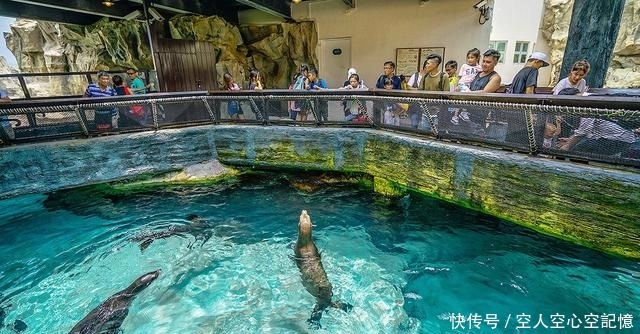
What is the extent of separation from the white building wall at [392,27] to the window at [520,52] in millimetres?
13964

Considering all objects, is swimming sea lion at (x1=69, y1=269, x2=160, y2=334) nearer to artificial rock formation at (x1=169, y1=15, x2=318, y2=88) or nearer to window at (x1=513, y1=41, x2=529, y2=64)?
artificial rock formation at (x1=169, y1=15, x2=318, y2=88)

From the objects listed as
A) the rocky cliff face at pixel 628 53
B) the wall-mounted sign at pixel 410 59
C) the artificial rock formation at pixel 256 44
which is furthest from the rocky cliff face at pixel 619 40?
the artificial rock formation at pixel 256 44

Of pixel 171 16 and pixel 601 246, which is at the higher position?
pixel 171 16

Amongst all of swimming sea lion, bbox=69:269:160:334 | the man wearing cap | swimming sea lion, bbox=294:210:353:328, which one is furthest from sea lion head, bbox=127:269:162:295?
the man wearing cap

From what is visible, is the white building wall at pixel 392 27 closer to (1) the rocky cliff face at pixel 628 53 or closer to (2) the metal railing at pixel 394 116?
(2) the metal railing at pixel 394 116

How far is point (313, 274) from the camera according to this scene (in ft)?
12.0

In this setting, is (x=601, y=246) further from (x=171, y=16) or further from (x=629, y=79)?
(x=629, y=79)

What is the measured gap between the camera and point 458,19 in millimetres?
8555

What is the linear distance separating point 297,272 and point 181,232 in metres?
2.12

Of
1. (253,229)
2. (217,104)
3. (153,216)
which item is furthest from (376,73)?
(153,216)

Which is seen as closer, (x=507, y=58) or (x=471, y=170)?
(x=471, y=170)

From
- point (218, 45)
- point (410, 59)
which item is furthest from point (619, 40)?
point (218, 45)

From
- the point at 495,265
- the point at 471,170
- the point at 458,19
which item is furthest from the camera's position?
the point at 458,19

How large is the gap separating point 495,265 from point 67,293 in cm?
532
